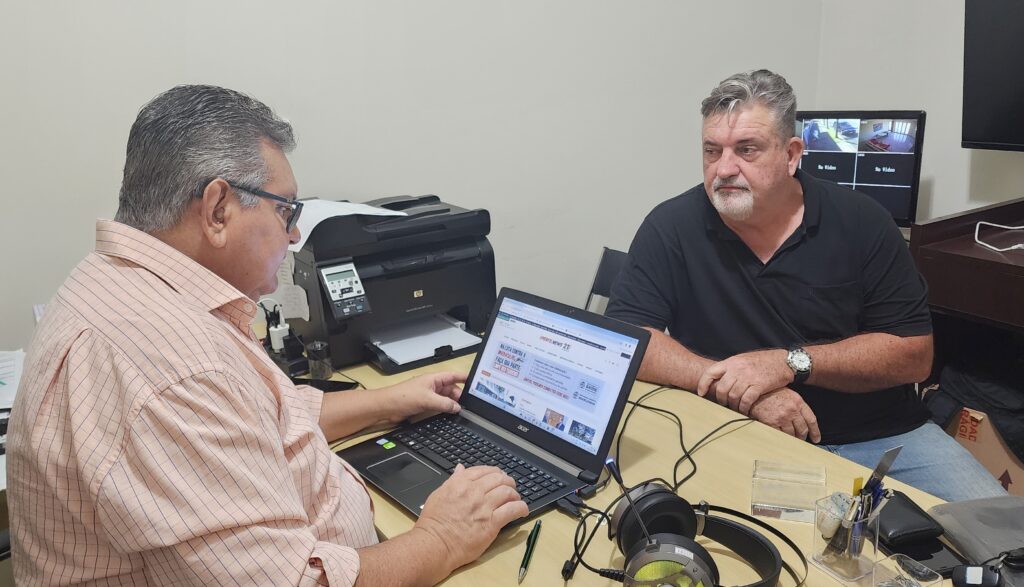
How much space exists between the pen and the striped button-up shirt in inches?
9.3

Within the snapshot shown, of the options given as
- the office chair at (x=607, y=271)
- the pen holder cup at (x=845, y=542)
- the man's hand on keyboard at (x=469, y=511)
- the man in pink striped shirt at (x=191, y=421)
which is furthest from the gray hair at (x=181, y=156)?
the office chair at (x=607, y=271)

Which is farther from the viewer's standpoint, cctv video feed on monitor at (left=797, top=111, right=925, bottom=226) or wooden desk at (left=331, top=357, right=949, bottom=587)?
cctv video feed on monitor at (left=797, top=111, right=925, bottom=226)

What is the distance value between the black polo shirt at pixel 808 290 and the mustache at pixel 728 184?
84 millimetres

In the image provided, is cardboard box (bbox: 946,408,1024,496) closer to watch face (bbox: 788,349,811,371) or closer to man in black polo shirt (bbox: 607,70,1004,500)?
man in black polo shirt (bbox: 607,70,1004,500)

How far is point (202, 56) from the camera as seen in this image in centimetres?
187

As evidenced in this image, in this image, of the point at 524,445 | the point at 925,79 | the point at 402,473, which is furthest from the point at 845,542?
the point at 925,79

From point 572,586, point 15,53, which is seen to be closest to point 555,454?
point 572,586

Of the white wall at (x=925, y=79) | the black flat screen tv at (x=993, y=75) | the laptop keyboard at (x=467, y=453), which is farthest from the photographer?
the white wall at (x=925, y=79)

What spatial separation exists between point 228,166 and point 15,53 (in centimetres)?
112

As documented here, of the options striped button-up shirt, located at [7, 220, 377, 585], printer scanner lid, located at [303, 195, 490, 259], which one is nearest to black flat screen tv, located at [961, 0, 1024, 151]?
printer scanner lid, located at [303, 195, 490, 259]

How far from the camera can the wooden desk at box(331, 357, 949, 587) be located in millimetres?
1006

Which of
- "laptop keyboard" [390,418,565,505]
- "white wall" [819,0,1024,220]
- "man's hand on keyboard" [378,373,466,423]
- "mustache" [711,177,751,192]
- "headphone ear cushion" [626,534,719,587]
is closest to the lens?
"headphone ear cushion" [626,534,719,587]

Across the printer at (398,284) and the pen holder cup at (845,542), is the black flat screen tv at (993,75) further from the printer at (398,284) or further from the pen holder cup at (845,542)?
the pen holder cup at (845,542)

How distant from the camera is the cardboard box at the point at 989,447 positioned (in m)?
2.19
